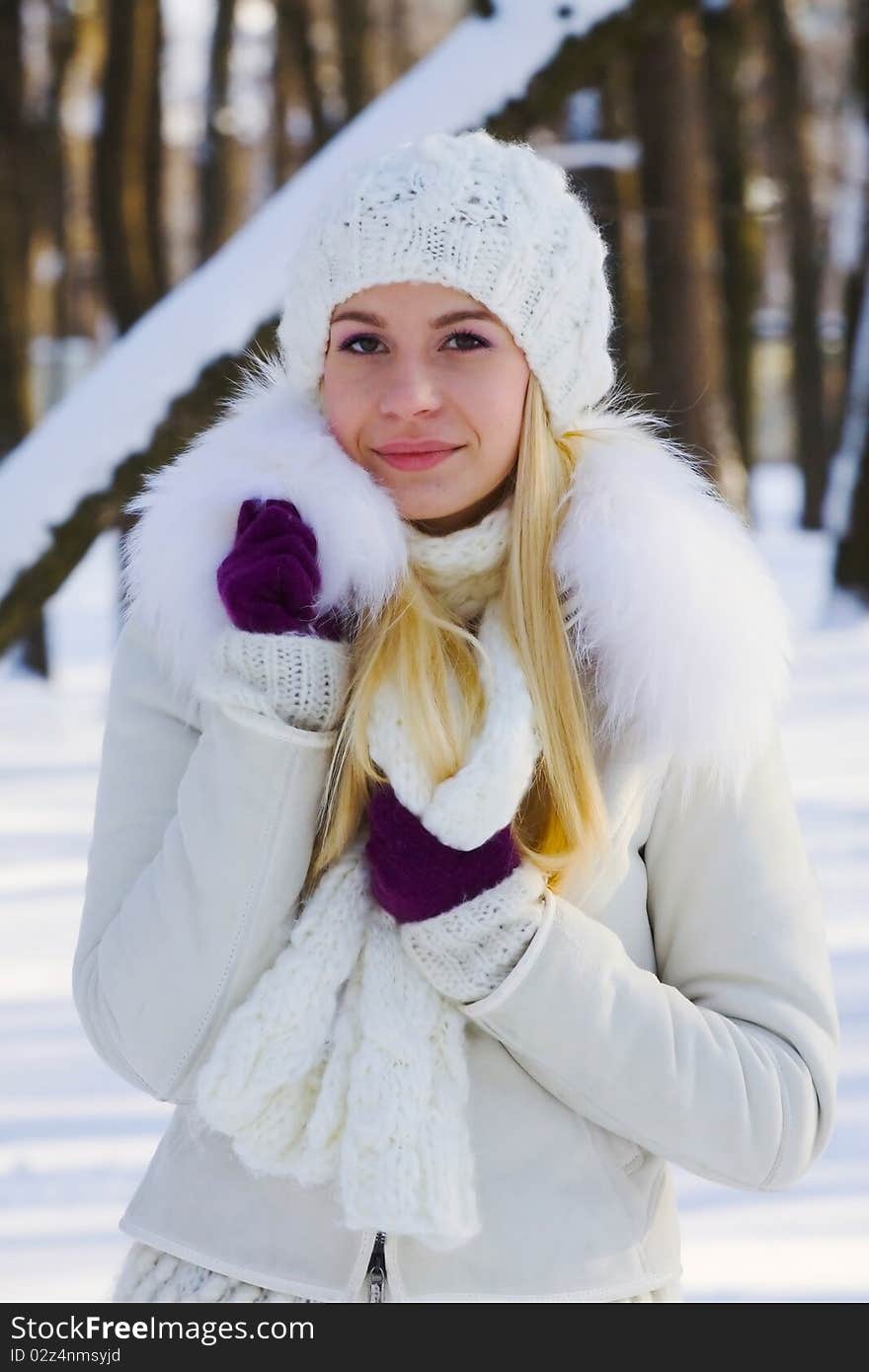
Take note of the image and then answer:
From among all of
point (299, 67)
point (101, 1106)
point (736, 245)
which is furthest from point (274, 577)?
point (736, 245)

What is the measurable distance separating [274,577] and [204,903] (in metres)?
0.37

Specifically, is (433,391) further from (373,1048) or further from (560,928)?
(373,1048)

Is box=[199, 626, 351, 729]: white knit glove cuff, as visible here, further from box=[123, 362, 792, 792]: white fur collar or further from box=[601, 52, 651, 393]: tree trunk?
box=[601, 52, 651, 393]: tree trunk

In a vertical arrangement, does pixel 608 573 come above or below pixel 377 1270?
above

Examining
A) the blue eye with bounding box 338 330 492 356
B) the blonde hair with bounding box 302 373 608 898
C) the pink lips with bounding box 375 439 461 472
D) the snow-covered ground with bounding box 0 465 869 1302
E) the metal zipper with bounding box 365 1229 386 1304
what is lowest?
the snow-covered ground with bounding box 0 465 869 1302

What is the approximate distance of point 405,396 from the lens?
1811 mm

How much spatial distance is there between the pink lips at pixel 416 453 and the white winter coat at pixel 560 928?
5 cm

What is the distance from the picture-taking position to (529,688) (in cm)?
182

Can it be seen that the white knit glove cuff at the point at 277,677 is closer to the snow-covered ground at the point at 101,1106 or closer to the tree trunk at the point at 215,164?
the snow-covered ground at the point at 101,1106

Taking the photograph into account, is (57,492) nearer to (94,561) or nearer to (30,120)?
(30,120)

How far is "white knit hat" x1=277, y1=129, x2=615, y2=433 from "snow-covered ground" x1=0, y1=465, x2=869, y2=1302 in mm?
1850

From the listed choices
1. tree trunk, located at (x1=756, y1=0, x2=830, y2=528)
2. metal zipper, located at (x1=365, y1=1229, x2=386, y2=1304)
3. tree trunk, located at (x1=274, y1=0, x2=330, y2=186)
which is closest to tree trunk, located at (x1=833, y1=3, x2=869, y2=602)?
tree trunk, located at (x1=756, y1=0, x2=830, y2=528)

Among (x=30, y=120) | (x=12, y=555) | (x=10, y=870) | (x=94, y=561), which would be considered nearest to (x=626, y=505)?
(x=12, y=555)

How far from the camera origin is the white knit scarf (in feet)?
5.44
